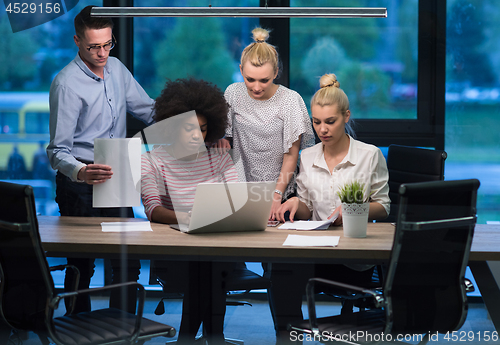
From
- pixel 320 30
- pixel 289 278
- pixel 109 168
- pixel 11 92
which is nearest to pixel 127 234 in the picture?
pixel 109 168

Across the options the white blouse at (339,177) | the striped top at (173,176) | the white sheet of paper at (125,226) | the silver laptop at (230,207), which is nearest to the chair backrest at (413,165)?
the white blouse at (339,177)

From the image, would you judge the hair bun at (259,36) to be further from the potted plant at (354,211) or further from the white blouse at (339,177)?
the potted plant at (354,211)

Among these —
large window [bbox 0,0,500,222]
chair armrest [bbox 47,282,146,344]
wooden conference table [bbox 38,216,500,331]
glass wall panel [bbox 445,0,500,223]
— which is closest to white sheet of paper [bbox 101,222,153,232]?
wooden conference table [bbox 38,216,500,331]

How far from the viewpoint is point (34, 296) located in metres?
1.71

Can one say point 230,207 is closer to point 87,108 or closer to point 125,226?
point 125,226

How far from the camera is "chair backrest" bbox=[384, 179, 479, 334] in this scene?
5.09 ft

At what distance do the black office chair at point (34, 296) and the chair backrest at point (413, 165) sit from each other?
132 centimetres

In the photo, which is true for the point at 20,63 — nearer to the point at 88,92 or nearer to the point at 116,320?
the point at 88,92

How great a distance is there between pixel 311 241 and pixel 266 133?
0.90m

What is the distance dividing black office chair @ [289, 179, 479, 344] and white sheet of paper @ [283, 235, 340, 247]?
0.50 ft

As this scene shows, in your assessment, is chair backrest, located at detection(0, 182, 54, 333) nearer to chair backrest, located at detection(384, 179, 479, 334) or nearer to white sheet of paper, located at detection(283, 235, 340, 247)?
white sheet of paper, located at detection(283, 235, 340, 247)

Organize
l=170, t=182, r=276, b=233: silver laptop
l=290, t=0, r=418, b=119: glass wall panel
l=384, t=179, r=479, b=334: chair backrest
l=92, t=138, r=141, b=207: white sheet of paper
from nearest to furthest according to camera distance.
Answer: l=384, t=179, r=479, b=334: chair backrest < l=170, t=182, r=276, b=233: silver laptop < l=92, t=138, r=141, b=207: white sheet of paper < l=290, t=0, r=418, b=119: glass wall panel

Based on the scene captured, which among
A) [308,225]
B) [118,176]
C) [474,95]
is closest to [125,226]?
[118,176]

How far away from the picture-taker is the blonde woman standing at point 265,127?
2.62 m
